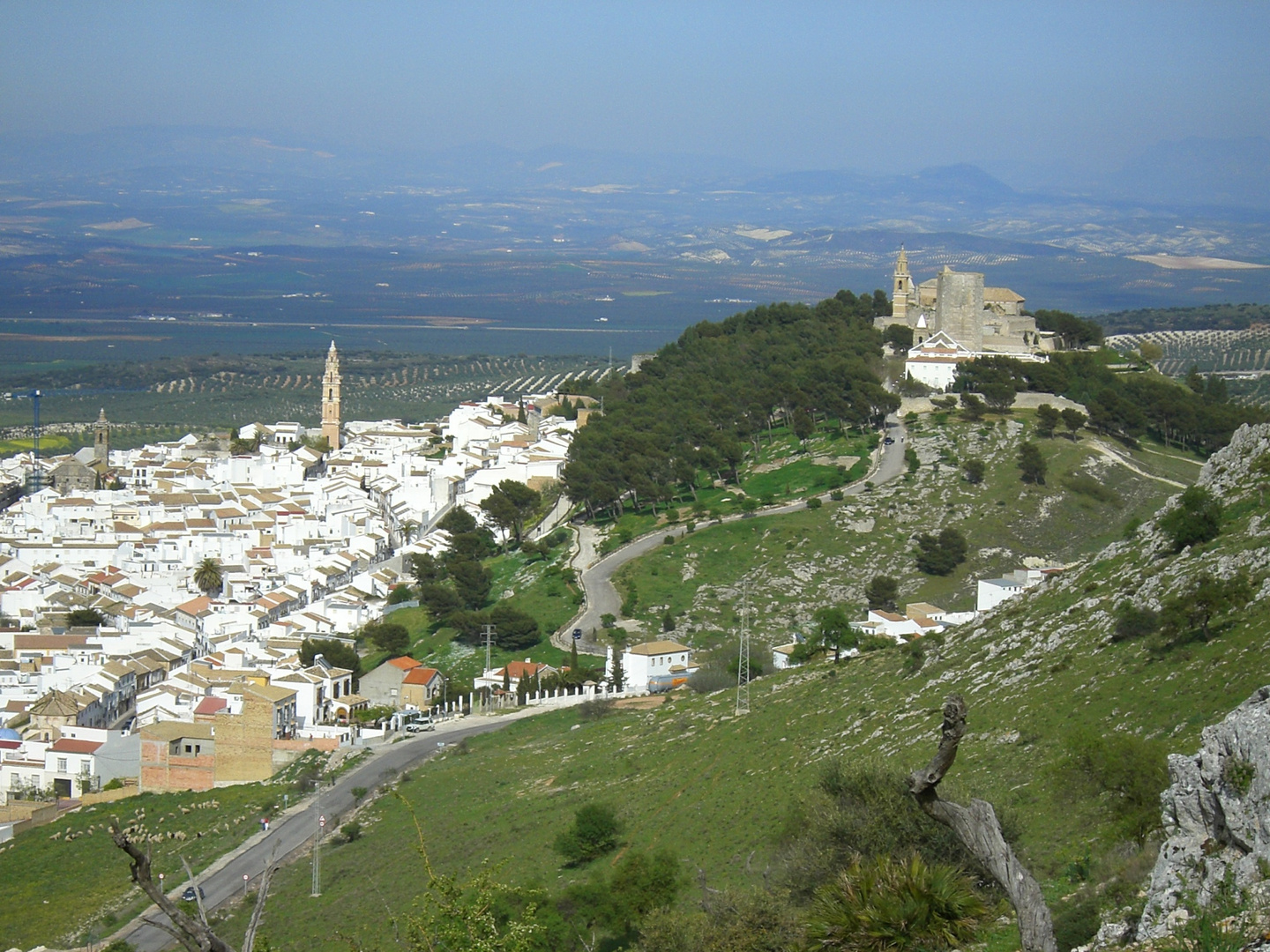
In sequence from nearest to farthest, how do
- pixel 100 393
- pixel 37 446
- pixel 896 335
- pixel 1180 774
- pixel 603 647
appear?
pixel 1180 774, pixel 603 647, pixel 896 335, pixel 37 446, pixel 100 393

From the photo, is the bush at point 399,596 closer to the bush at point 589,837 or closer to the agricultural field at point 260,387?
the bush at point 589,837

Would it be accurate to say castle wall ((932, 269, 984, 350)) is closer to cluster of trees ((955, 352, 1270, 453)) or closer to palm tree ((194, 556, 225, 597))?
cluster of trees ((955, 352, 1270, 453))

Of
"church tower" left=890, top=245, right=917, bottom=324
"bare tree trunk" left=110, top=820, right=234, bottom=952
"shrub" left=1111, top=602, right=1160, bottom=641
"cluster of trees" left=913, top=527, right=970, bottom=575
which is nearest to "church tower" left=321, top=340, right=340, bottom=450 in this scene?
"church tower" left=890, top=245, right=917, bottom=324

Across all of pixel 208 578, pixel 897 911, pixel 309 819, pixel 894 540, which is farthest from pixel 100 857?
pixel 897 911

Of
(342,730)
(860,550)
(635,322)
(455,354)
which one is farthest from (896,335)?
(635,322)

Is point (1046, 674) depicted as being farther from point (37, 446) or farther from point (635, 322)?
point (635, 322)

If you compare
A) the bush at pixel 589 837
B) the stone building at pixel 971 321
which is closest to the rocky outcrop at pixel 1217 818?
the bush at pixel 589 837
